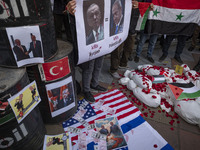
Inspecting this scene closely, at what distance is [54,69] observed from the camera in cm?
161

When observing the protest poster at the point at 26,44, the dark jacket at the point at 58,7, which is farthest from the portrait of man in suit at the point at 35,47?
the dark jacket at the point at 58,7

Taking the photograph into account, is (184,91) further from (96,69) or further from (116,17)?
(116,17)

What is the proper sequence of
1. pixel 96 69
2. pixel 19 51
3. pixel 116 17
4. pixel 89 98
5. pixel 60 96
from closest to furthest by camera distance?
pixel 19 51 < pixel 60 96 < pixel 116 17 < pixel 96 69 < pixel 89 98

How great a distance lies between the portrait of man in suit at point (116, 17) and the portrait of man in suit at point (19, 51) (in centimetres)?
120

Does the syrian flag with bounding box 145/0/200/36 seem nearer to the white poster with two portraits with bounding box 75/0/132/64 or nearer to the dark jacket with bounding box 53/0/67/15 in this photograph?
the white poster with two portraits with bounding box 75/0/132/64

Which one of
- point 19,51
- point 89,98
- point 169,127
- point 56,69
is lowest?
point 169,127

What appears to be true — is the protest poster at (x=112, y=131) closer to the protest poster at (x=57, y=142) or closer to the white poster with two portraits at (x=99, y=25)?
the protest poster at (x=57, y=142)

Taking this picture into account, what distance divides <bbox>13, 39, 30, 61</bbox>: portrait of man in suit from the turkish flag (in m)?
0.21

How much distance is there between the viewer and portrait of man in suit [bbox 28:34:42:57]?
4.59ft

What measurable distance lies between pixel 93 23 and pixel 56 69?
2.44ft

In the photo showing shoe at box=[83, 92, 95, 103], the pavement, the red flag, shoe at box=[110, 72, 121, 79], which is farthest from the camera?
shoe at box=[110, 72, 121, 79]

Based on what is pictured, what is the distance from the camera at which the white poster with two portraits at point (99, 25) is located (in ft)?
5.41

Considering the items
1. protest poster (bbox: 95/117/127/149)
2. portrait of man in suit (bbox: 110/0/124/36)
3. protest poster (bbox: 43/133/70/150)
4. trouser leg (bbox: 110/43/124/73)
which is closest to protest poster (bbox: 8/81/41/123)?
protest poster (bbox: 43/133/70/150)

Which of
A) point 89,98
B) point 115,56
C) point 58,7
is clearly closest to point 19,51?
point 89,98
